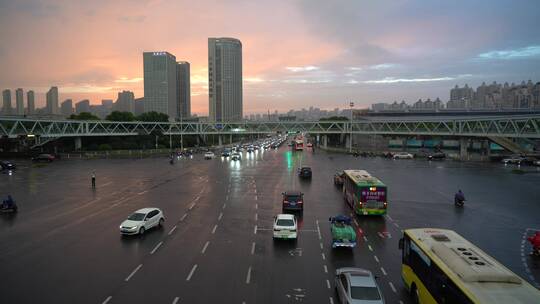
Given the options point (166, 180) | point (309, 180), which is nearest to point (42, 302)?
point (166, 180)

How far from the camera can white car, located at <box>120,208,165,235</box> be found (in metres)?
19.2

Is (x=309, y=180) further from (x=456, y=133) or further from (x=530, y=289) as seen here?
(x=456, y=133)

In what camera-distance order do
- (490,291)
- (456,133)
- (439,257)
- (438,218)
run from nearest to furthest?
(490,291) < (439,257) < (438,218) < (456,133)

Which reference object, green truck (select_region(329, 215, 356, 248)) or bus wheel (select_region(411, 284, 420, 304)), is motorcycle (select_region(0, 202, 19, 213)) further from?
bus wheel (select_region(411, 284, 420, 304))

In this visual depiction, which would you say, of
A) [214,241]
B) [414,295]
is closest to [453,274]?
[414,295]

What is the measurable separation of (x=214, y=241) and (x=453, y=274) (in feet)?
39.9

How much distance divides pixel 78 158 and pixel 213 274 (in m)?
68.2

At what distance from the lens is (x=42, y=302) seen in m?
11.8

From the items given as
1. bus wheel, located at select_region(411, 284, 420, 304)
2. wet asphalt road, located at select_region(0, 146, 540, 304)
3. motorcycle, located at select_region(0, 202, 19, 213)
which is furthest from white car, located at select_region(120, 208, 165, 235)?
bus wheel, located at select_region(411, 284, 420, 304)

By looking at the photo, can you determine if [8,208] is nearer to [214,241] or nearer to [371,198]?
[214,241]

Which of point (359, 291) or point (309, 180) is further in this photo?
point (309, 180)

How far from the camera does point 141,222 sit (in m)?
19.6

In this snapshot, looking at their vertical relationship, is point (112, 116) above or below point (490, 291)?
above

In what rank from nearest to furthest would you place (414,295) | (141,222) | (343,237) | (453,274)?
(453,274)
(414,295)
(343,237)
(141,222)
